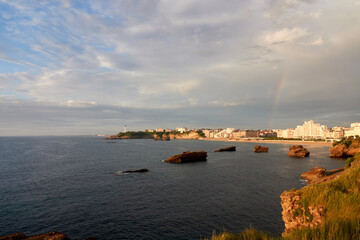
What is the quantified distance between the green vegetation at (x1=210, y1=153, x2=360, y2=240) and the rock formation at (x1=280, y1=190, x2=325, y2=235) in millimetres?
61

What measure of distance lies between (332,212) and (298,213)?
2.75 metres

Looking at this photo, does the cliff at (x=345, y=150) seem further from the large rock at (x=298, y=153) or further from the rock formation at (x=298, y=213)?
the rock formation at (x=298, y=213)

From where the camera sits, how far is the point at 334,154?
90.6 meters

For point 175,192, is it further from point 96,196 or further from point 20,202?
point 20,202

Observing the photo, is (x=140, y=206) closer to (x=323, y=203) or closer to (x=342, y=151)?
(x=323, y=203)

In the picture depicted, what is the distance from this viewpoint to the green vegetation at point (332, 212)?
6.79 metres

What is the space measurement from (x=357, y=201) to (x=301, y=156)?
94.9 m

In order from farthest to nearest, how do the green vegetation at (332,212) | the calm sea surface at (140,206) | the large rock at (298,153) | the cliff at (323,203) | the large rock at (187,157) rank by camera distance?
the large rock at (298,153) → the large rock at (187,157) → the calm sea surface at (140,206) → the cliff at (323,203) → the green vegetation at (332,212)

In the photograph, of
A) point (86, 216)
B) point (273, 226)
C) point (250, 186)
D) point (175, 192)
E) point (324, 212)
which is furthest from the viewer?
point (250, 186)

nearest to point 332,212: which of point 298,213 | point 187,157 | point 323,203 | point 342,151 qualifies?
point 323,203

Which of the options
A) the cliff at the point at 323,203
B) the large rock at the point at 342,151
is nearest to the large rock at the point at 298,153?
the large rock at the point at 342,151

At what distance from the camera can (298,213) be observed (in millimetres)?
13781

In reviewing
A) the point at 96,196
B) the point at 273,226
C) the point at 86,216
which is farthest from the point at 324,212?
the point at 96,196

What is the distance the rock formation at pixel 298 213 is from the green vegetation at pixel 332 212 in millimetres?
61
